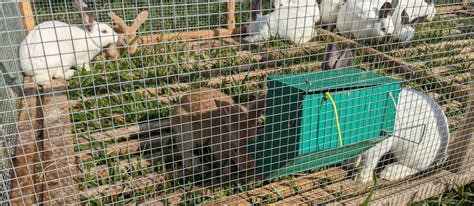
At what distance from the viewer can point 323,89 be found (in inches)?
77.0

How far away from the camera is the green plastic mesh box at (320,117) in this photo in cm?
198

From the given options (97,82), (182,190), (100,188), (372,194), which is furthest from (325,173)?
(97,82)

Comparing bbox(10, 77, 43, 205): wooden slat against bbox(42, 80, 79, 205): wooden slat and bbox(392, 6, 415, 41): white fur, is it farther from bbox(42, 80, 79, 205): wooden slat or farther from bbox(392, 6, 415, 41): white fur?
bbox(392, 6, 415, 41): white fur

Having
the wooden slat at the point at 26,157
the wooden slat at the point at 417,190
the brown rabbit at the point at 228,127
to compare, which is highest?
the brown rabbit at the point at 228,127

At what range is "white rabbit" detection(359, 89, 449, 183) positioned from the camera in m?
2.35

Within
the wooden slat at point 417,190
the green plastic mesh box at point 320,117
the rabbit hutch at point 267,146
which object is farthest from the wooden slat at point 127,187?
the wooden slat at point 417,190

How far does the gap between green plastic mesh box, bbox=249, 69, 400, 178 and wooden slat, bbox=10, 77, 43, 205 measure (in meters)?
1.01

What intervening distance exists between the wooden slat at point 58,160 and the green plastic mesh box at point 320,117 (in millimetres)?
869

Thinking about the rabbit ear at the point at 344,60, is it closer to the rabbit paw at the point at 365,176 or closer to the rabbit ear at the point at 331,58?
the rabbit ear at the point at 331,58

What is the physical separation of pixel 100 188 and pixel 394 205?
5.12 ft

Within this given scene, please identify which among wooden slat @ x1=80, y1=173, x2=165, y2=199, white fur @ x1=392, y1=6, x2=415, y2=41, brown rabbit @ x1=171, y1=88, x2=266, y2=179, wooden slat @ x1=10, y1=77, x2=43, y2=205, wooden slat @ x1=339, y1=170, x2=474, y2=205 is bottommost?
wooden slat @ x1=339, y1=170, x2=474, y2=205

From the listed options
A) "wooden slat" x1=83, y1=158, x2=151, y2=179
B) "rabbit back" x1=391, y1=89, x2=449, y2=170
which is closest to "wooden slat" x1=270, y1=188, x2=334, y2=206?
"rabbit back" x1=391, y1=89, x2=449, y2=170

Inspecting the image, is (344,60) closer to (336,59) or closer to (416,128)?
(336,59)

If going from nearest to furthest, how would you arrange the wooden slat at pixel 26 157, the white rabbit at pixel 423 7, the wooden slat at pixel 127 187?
the wooden slat at pixel 26 157, the wooden slat at pixel 127 187, the white rabbit at pixel 423 7
